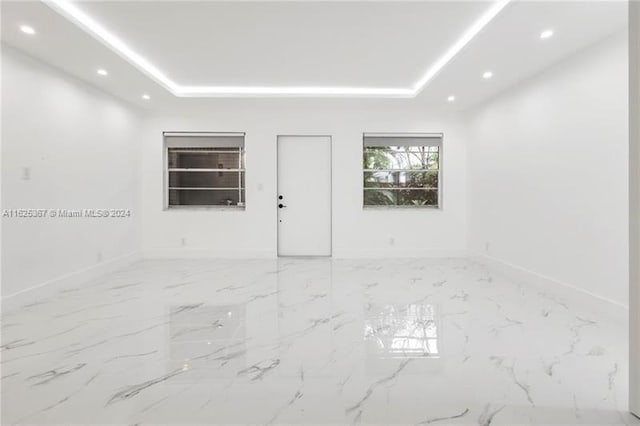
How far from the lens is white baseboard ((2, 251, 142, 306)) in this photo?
327 cm

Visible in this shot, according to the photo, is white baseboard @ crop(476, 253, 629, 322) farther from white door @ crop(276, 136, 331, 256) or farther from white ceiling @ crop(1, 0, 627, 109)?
white door @ crop(276, 136, 331, 256)

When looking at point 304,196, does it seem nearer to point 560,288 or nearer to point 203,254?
point 203,254

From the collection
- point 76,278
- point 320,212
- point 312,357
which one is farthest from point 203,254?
point 312,357

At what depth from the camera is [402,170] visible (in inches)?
233

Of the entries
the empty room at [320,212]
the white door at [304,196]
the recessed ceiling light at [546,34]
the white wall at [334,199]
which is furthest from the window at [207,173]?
the recessed ceiling light at [546,34]

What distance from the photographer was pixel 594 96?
313cm

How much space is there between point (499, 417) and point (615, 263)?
2202 mm

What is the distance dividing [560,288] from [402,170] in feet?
9.87

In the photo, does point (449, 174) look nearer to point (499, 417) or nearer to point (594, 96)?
point (594, 96)

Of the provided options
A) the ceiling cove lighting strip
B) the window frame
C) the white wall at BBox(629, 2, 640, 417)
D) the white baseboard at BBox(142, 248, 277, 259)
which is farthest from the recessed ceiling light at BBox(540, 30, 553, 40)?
the white baseboard at BBox(142, 248, 277, 259)

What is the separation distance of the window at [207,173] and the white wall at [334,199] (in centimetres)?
21

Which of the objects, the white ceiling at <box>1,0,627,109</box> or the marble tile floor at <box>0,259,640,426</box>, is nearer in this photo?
the marble tile floor at <box>0,259,640,426</box>

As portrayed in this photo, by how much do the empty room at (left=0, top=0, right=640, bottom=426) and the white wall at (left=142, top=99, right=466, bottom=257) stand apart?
0.04 m

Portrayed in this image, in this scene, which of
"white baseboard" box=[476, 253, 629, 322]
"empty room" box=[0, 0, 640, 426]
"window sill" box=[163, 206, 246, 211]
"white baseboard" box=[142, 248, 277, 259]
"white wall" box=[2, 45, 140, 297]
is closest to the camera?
"empty room" box=[0, 0, 640, 426]
